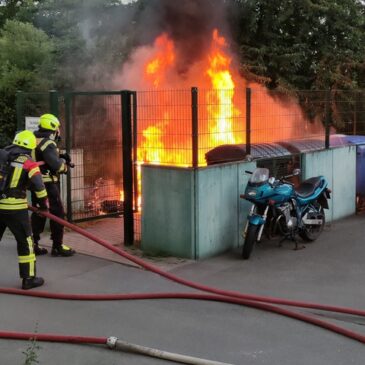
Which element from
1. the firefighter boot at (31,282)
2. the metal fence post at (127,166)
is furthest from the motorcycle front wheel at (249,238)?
the firefighter boot at (31,282)

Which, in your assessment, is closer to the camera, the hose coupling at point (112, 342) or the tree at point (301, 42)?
the hose coupling at point (112, 342)

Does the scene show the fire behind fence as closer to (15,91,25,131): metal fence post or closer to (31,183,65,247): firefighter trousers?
(15,91,25,131): metal fence post

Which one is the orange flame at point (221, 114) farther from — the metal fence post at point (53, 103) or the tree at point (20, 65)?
the tree at point (20, 65)

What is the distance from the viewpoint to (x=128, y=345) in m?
4.12

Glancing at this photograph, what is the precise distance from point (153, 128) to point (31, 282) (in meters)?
2.73

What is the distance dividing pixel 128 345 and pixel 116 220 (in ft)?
16.5

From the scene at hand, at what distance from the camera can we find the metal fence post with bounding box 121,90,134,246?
750 centimetres

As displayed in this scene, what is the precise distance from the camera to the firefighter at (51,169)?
21.9 ft

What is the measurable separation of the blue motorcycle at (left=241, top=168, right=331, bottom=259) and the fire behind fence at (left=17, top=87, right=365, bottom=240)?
703 millimetres

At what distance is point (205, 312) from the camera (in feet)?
16.6

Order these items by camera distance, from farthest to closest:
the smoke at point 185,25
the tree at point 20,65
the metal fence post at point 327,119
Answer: the tree at point 20,65
the smoke at point 185,25
the metal fence post at point 327,119

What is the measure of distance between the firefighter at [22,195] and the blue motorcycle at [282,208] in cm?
253

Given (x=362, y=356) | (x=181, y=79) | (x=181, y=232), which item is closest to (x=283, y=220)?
(x=181, y=232)

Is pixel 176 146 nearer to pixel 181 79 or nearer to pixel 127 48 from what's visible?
pixel 181 79
